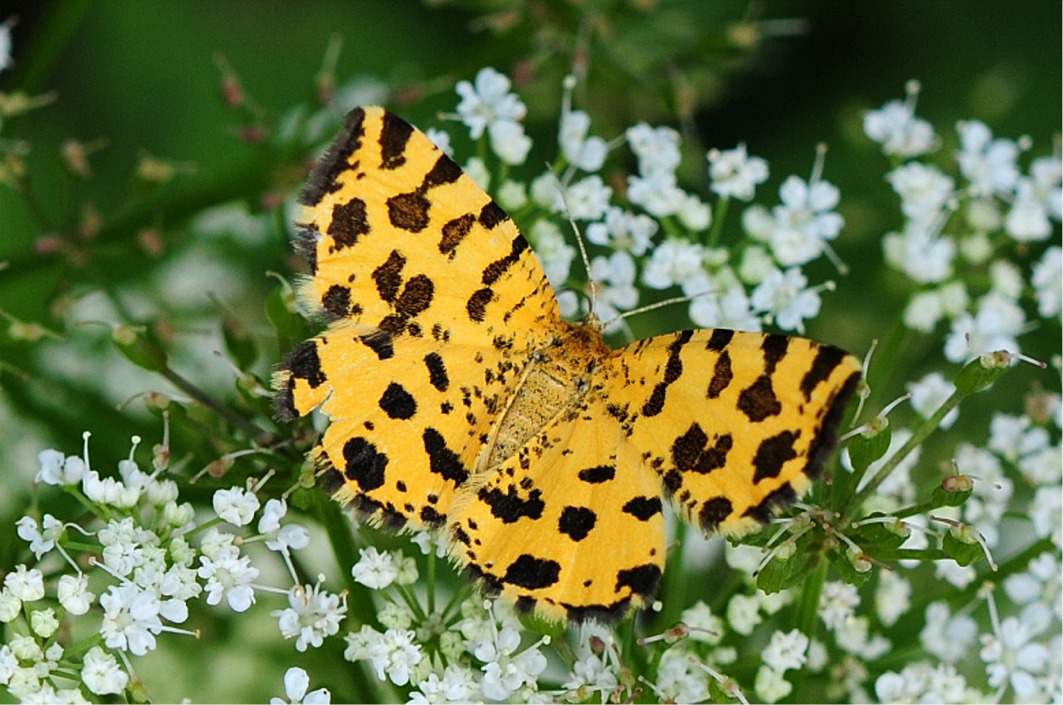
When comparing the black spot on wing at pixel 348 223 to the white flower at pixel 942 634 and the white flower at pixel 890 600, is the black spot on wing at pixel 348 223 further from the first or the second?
the white flower at pixel 942 634

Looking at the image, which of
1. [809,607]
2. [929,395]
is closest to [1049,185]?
[929,395]

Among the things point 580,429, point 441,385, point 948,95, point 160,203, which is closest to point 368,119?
point 441,385

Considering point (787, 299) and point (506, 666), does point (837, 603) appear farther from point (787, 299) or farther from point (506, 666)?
point (506, 666)

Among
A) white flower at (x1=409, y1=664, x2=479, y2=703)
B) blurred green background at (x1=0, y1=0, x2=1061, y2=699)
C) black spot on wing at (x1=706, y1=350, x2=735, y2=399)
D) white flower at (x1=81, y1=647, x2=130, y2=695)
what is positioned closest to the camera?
black spot on wing at (x1=706, y1=350, x2=735, y2=399)

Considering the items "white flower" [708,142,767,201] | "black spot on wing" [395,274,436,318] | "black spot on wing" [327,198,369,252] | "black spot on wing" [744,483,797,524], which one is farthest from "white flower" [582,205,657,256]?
"black spot on wing" [744,483,797,524]

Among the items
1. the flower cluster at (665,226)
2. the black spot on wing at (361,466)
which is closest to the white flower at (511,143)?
the flower cluster at (665,226)

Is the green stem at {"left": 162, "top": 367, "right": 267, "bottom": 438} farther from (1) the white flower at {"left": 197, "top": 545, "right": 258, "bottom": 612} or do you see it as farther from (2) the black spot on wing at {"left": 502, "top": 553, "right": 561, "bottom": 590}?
(2) the black spot on wing at {"left": 502, "top": 553, "right": 561, "bottom": 590}
